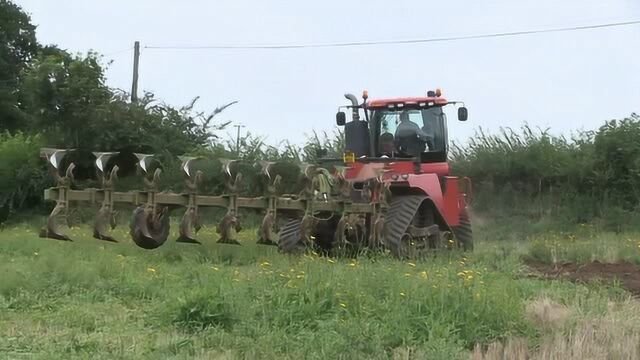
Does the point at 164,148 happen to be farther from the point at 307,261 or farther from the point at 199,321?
the point at 199,321

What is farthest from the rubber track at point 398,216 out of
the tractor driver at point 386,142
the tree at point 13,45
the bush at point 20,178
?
the tree at point 13,45

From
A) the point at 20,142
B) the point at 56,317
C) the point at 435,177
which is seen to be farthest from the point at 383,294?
the point at 20,142

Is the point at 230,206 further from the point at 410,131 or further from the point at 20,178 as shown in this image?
the point at 20,178

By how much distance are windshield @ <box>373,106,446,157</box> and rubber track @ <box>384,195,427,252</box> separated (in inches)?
48.0

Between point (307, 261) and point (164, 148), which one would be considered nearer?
point (307, 261)

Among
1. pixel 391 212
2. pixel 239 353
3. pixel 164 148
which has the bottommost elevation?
pixel 239 353

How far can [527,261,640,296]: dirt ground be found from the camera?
9203 millimetres

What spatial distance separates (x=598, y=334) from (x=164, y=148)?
1680 cm

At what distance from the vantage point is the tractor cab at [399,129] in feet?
41.1

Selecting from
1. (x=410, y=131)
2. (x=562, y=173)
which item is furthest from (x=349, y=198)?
(x=562, y=173)

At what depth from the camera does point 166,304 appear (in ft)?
21.3

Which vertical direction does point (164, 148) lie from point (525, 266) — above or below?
above

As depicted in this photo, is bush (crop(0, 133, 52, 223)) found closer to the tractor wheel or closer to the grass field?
the tractor wheel

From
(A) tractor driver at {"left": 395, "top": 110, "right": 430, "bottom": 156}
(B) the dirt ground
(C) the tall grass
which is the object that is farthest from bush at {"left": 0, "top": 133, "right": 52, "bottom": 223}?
(B) the dirt ground
